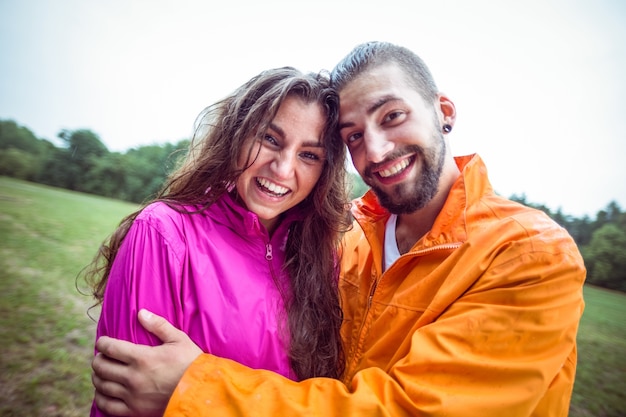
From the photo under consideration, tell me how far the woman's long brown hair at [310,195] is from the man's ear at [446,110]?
935 mm

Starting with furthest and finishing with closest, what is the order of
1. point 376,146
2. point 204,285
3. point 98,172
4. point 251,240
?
1. point 98,172
2. point 376,146
3. point 251,240
4. point 204,285

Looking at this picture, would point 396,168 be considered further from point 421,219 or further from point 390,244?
point 390,244

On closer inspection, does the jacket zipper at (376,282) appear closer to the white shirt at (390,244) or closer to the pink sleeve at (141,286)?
the white shirt at (390,244)

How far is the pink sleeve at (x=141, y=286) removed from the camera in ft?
4.40

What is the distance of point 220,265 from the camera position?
1666 millimetres

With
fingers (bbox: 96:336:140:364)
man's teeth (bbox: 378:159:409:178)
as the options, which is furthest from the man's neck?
fingers (bbox: 96:336:140:364)

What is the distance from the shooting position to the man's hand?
3.95ft

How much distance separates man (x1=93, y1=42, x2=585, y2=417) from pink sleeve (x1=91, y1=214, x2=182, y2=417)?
7cm

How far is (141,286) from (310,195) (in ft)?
4.81

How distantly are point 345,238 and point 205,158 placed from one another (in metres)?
1.62

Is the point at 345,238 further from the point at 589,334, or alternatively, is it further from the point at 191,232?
the point at 589,334

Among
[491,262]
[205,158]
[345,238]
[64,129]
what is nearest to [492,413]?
[491,262]

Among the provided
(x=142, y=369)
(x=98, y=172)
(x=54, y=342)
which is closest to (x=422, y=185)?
(x=142, y=369)

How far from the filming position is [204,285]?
1556 mm
